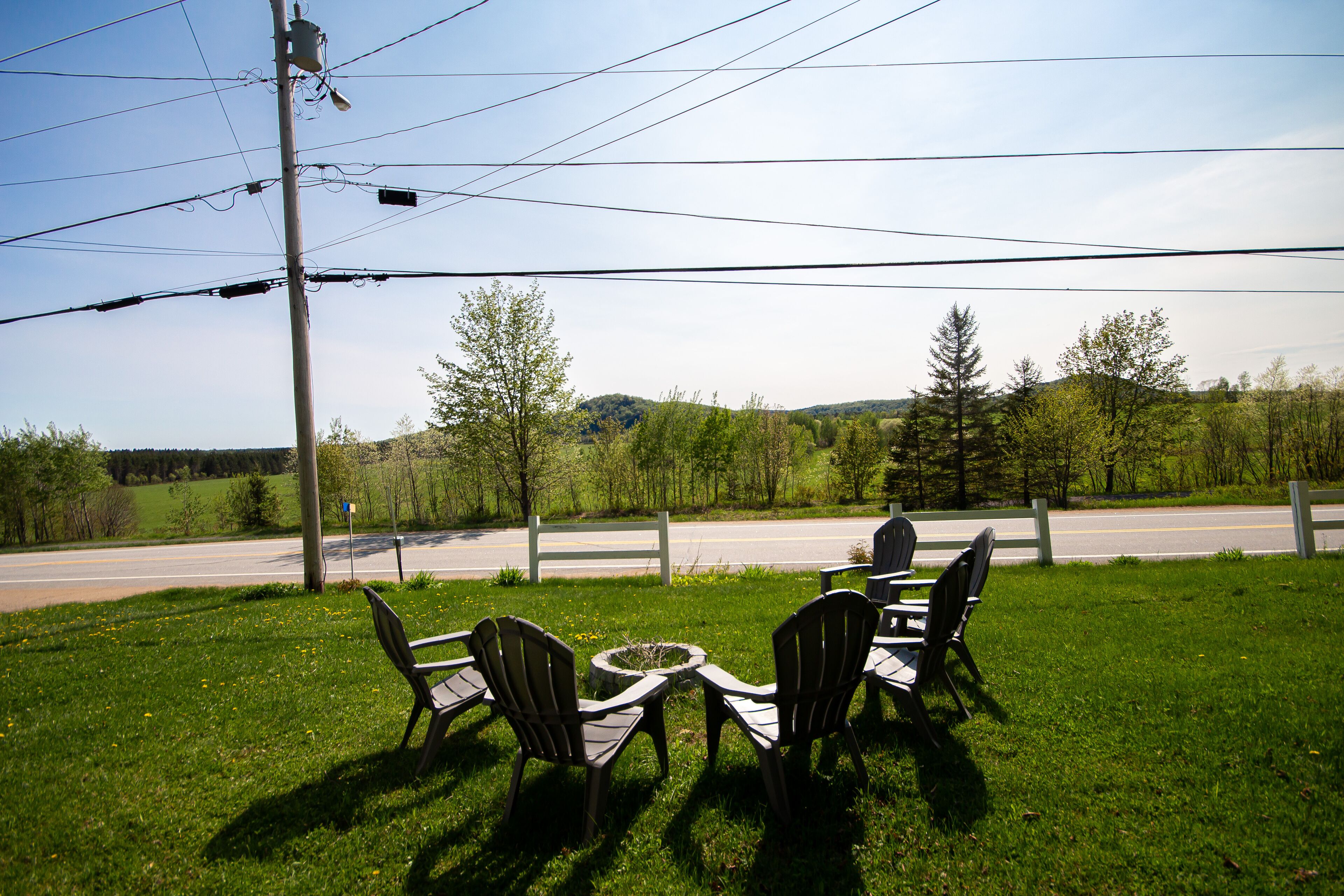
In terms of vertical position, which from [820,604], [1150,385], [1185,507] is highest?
[1150,385]

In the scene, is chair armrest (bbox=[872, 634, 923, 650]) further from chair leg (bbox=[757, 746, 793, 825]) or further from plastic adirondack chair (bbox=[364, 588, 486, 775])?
plastic adirondack chair (bbox=[364, 588, 486, 775])

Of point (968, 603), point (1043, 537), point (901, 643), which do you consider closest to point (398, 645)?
point (901, 643)

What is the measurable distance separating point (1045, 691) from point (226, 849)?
16.2 ft

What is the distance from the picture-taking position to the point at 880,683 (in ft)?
12.1

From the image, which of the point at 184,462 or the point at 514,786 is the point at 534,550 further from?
the point at 184,462

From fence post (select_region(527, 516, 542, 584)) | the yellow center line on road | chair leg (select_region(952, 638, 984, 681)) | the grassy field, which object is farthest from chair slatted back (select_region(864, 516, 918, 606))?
the grassy field

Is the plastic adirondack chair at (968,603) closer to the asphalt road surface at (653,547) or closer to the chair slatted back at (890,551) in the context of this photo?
the chair slatted back at (890,551)

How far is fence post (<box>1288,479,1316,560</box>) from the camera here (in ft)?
27.3

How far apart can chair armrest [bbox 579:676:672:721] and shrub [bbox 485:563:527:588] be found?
6.43 meters

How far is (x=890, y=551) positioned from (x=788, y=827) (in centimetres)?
398

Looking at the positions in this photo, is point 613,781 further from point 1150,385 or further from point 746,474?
point 1150,385

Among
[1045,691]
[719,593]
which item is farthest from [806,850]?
[719,593]

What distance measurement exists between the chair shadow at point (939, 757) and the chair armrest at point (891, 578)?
1.41m

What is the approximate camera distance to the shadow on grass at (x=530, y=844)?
256 cm
